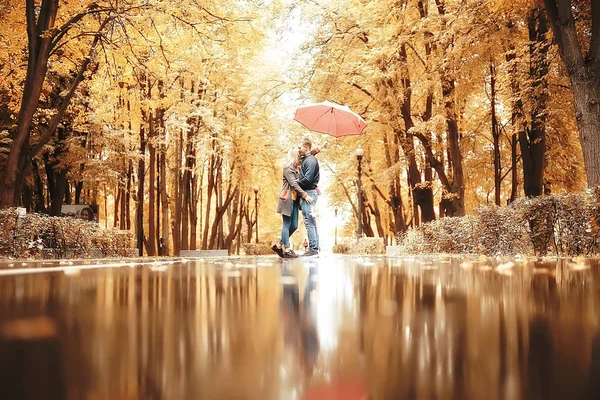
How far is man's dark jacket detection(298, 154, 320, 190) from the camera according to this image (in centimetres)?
1189

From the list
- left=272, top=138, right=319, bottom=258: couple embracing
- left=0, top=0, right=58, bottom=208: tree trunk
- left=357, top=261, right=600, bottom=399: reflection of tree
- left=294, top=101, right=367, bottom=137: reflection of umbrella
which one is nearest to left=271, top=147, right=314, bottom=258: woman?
left=272, top=138, right=319, bottom=258: couple embracing

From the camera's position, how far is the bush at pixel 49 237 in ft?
37.7

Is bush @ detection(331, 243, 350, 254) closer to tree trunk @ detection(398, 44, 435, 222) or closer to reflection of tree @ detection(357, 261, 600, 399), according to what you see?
tree trunk @ detection(398, 44, 435, 222)

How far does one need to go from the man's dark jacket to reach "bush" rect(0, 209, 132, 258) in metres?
6.11

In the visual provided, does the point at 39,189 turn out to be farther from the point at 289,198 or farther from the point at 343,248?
the point at 289,198

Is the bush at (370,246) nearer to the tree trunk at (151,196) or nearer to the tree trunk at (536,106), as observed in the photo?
Result: the tree trunk at (536,106)

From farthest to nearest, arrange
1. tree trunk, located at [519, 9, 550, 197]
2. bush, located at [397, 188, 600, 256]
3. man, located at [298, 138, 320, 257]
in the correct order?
tree trunk, located at [519, 9, 550, 197] < man, located at [298, 138, 320, 257] < bush, located at [397, 188, 600, 256]

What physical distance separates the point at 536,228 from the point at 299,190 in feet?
16.2

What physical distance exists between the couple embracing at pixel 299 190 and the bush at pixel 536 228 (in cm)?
406

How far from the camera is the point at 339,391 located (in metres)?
0.91

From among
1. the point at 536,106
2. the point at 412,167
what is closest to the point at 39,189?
the point at 412,167

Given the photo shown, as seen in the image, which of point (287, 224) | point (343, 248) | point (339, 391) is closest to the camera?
point (339, 391)

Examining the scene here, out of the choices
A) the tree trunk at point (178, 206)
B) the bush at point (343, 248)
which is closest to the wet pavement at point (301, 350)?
the tree trunk at point (178, 206)

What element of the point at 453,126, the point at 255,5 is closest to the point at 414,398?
the point at 255,5
